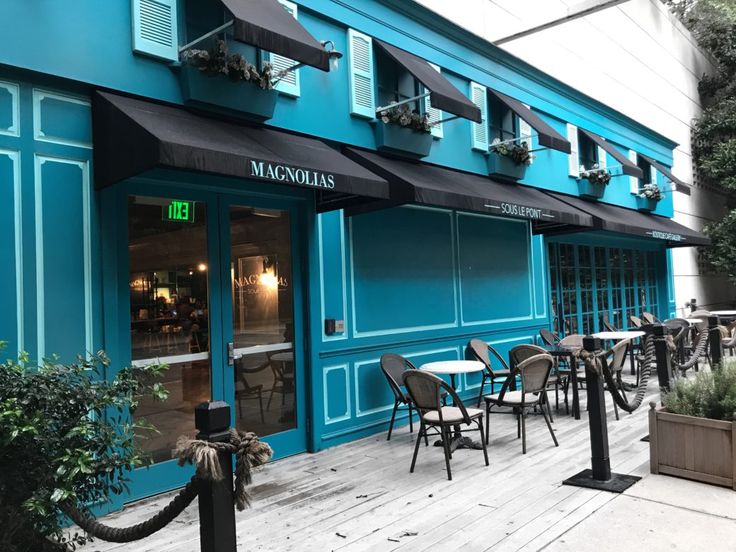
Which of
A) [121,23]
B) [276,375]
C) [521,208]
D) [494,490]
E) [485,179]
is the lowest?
[494,490]

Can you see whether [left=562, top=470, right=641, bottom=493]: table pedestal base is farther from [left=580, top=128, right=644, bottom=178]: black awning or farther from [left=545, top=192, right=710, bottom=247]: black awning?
[left=580, top=128, right=644, bottom=178]: black awning

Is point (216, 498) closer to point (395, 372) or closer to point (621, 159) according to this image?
point (395, 372)

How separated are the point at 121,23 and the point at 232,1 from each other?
36.8 inches

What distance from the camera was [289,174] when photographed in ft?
14.6

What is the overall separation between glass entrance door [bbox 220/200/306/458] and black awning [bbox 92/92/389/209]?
0.83m

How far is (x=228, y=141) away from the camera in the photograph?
4414mm

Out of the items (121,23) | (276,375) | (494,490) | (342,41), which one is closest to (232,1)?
(121,23)

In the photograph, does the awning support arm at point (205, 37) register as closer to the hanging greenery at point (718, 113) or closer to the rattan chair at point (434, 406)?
the rattan chair at point (434, 406)

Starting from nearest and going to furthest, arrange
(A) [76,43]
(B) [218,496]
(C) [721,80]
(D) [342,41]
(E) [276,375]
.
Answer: (B) [218,496]
(A) [76,43]
(E) [276,375]
(D) [342,41]
(C) [721,80]

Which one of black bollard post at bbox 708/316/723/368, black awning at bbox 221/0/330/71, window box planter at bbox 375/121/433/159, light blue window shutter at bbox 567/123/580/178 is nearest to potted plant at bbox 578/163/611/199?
light blue window shutter at bbox 567/123/580/178

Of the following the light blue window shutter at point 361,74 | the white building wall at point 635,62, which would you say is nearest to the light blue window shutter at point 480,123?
the white building wall at point 635,62

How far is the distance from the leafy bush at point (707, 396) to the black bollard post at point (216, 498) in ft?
12.8

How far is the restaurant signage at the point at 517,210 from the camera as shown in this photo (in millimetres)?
6828

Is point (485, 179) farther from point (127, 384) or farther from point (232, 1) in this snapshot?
point (127, 384)
